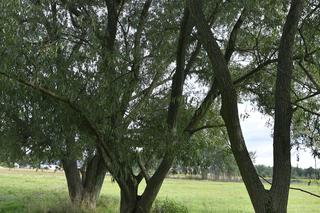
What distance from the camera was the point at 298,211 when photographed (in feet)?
71.3

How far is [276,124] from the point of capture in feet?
19.1

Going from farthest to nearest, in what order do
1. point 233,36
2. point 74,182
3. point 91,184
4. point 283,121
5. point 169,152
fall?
point 74,182 < point 91,184 < point 233,36 < point 169,152 < point 283,121

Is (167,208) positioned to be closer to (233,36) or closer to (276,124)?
(233,36)

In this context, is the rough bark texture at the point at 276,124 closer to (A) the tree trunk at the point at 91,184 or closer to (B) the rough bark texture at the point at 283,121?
(B) the rough bark texture at the point at 283,121

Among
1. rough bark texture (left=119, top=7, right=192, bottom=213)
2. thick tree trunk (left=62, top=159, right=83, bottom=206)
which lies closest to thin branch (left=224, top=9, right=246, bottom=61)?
rough bark texture (left=119, top=7, right=192, bottom=213)

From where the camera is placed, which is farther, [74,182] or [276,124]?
[74,182]

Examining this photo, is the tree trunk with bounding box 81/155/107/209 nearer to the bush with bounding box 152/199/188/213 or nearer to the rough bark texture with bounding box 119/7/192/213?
the bush with bounding box 152/199/188/213

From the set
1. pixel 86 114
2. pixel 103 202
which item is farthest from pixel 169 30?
pixel 103 202

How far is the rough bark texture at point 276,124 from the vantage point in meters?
5.50

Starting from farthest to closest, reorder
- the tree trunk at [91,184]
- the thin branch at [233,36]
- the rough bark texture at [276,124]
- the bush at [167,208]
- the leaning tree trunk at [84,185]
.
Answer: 1. the leaning tree trunk at [84,185]
2. the tree trunk at [91,184]
3. the bush at [167,208]
4. the thin branch at [233,36]
5. the rough bark texture at [276,124]

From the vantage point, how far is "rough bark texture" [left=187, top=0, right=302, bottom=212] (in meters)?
5.50

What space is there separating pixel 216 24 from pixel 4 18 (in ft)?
14.4

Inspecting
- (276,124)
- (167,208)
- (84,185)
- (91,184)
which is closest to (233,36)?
(276,124)

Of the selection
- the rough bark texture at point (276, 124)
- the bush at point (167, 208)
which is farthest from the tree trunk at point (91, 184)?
the rough bark texture at point (276, 124)
